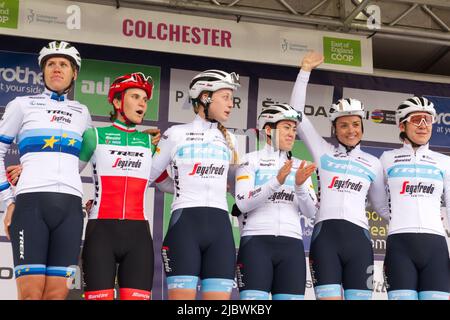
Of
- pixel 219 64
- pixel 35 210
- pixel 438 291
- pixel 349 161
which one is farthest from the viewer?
pixel 219 64

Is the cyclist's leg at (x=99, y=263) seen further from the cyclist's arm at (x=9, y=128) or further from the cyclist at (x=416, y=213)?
the cyclist at (x=416, y=213)

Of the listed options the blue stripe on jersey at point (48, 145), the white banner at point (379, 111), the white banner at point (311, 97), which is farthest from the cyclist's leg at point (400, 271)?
the white banner at point (379, 111)

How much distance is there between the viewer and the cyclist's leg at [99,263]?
3.98 m

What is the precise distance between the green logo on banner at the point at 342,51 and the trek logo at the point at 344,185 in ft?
10.1

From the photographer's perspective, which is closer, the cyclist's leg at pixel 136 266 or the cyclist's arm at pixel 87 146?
the cyclist's leg at pixel 136 266

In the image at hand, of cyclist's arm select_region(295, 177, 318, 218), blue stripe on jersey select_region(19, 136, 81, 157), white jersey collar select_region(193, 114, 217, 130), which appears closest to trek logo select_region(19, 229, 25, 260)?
blue stripe on jersey select_region(19, 136, 81, 157)

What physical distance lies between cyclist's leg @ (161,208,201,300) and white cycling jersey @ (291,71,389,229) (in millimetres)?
1169

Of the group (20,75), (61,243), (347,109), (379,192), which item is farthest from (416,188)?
(20,75)

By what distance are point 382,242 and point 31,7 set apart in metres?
4.87

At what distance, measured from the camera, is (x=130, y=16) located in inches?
290

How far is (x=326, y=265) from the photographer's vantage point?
4.73m

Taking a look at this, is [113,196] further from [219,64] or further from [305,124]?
[219,64]

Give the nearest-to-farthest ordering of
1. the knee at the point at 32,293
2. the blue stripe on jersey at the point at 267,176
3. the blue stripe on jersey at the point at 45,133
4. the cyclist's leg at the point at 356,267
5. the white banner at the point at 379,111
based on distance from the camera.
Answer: the knee at the point at 32,293 < the blue stripe on jersey at the point at 45,133 < the cyclist's leg at the point at 356,267 < the blue stripe on jersey at the point at 267,176 < the white banner at the point at 379,111

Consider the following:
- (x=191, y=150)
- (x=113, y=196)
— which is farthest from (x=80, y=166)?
(x=191, y=150)
